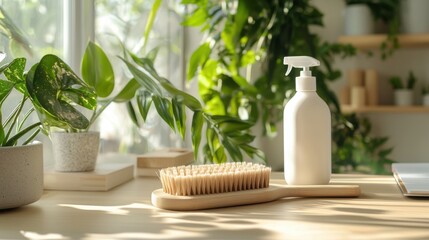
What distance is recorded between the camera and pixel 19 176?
83cm

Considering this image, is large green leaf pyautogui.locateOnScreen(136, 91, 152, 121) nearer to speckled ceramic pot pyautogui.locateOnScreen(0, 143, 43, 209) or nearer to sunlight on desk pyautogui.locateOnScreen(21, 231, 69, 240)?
speckled ceramic pot pyautogui.locateOnScreen(0, 143, 43, 209)

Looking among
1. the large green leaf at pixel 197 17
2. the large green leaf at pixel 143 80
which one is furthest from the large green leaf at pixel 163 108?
the large green leaf at pixel 197 17

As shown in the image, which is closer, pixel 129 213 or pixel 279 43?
pixel 129 213

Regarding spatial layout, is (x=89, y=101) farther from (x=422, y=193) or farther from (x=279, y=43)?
(x=279, y=43)

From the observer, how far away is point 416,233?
0.67 m

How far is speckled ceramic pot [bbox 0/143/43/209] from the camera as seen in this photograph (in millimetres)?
815

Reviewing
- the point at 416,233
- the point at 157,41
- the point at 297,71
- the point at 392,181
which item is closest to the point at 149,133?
the point at 157,41

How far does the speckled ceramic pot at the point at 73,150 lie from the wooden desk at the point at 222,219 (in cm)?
9

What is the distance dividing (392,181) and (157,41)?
3.54 feet

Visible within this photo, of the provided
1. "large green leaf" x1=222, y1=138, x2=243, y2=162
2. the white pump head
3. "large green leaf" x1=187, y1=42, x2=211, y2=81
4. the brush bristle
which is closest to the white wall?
"large green leaf" x1=187, y1=42, x2=211, y2=81

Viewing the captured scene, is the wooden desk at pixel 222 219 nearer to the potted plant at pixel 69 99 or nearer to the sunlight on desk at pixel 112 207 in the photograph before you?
the sunlight on desk at pixel 112 207

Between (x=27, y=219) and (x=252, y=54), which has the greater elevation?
(x=252, y=54)

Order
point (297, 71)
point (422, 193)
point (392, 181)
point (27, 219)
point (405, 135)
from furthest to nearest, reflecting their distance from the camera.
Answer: point (405, 135) → point (297, 71) → point (392, 181) → point (422, 193) → point (27, 219)

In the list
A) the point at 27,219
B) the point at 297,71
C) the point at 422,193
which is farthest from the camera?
the point at 297,71
